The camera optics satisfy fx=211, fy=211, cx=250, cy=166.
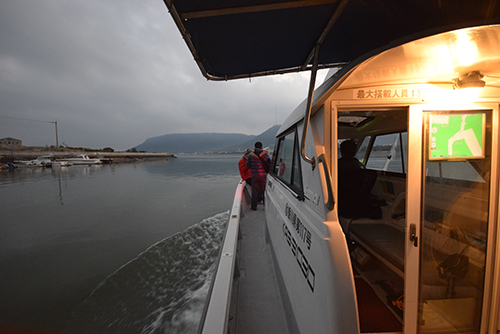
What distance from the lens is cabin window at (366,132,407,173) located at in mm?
3438

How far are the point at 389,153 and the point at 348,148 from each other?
162 centimetres

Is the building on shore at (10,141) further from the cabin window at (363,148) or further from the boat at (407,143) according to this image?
the boat at (407,143)

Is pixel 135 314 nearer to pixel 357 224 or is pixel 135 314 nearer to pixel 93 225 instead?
pixel 357 224

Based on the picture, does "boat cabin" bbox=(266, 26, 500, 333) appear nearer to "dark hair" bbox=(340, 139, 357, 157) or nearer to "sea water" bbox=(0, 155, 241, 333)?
"dark hair" bbox=(340, 139, 357, 157)

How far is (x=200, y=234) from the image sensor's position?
6.25 meters

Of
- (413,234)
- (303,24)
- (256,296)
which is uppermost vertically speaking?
(303,24)

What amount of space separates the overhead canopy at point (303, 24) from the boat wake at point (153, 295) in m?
3.55

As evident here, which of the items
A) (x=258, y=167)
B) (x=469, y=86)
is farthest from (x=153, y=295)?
(x=469, y=86)

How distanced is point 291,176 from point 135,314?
3276mm

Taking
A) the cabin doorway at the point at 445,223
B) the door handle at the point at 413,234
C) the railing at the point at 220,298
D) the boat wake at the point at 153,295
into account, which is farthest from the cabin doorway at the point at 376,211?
the boat wake at the point at 153,295

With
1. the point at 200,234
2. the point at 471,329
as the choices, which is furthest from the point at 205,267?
the point at 471,329

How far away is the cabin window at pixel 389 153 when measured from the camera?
344cm

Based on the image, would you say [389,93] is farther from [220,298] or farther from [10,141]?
[10,141]

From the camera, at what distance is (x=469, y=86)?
141 centimetres
